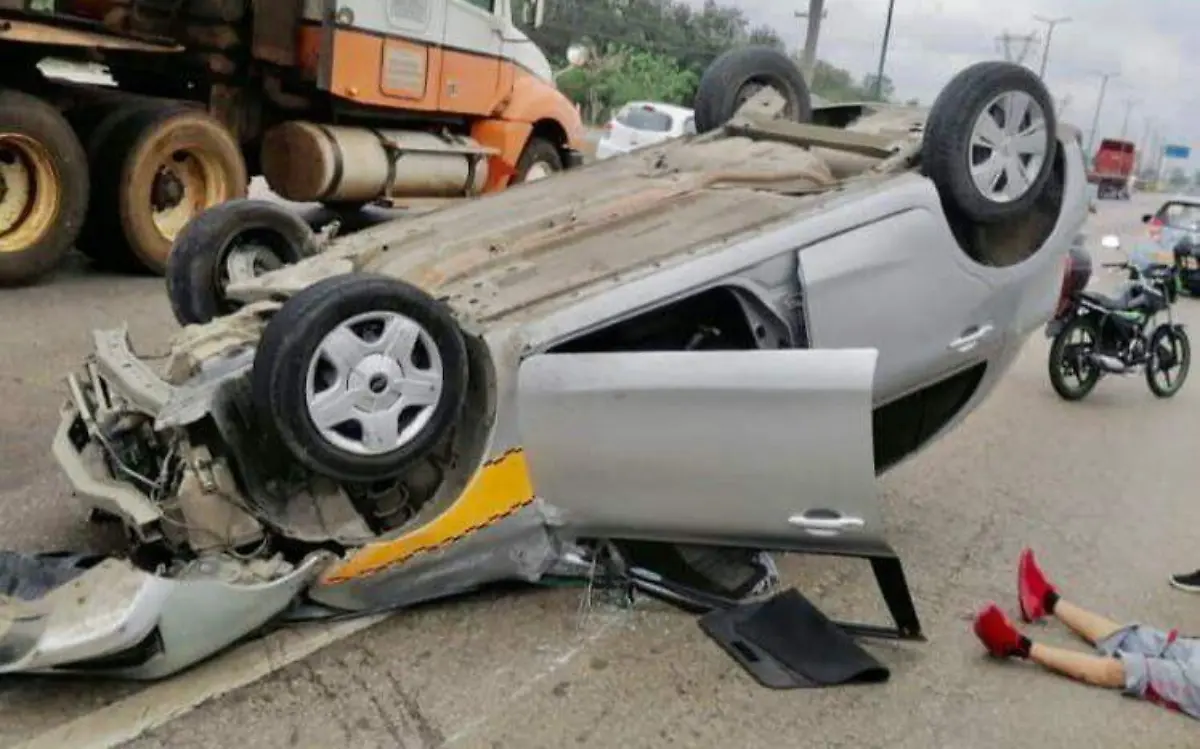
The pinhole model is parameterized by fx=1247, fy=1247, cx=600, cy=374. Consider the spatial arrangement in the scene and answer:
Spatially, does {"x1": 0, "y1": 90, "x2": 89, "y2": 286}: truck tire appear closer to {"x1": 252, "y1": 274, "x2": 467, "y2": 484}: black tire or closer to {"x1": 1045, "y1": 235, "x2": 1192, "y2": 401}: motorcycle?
{"x1": 252, "y1": 274, "x2": 467, "y2": 484}: black tire

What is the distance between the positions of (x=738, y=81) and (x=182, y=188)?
5.42 meters

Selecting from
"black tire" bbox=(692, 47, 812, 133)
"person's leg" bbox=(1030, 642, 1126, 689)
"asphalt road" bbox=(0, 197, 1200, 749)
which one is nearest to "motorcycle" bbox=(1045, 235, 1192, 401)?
"asphalt road" bbox=(0, 197, 1200, 749)

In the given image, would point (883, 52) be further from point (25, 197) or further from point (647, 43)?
point (25, 197)

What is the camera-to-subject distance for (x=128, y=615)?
3.15m

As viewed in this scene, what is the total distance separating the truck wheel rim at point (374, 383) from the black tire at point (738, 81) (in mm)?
2773

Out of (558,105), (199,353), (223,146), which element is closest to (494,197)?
(199,353)

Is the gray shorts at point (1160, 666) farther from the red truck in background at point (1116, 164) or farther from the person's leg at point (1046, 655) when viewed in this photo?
the red truck in background at point (1116, 164)

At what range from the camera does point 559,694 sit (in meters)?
3.65

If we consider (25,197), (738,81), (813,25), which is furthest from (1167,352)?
(813,25)

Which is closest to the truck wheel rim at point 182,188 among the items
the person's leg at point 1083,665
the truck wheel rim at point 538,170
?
the truck wheel rim at point 538,170

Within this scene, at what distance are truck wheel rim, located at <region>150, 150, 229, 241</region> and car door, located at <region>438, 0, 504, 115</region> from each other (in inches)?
92.1

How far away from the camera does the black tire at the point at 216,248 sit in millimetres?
4891

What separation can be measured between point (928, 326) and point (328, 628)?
232cm

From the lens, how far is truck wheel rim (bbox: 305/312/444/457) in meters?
3.50
